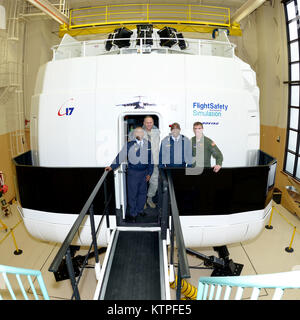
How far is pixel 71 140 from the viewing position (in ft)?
15.7

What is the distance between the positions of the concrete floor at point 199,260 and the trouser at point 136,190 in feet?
6.87

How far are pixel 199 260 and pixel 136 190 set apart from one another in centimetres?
322

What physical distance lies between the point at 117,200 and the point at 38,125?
2.41 meters

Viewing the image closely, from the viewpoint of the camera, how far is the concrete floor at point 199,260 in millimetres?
5109

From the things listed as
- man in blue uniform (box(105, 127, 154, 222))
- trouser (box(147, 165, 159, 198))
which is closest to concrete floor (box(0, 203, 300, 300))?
trouser (box(147, 165, 159, 198))

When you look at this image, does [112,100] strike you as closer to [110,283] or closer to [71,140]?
[71,140]

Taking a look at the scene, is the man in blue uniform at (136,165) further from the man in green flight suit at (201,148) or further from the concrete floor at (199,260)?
the concrete floor at (199,260)

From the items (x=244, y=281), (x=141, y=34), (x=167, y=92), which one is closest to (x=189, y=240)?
(x=167, y=92)

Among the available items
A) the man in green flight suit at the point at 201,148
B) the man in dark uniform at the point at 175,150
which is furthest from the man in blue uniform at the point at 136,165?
the man in green flight suit at the point at 201,148

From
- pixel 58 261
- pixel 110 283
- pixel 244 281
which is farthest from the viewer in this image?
pixel 110 283

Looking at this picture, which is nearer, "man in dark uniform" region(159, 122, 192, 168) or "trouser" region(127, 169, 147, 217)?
"trouser" region(127, 169, 147, 217)

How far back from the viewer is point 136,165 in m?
4.07

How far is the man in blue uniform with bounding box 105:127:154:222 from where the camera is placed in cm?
406

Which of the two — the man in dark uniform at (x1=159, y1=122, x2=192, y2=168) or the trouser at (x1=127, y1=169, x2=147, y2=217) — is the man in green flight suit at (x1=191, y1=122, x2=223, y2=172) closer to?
the man in dark uniform at (x1=159, y1=122, x2=192, y2=168)
